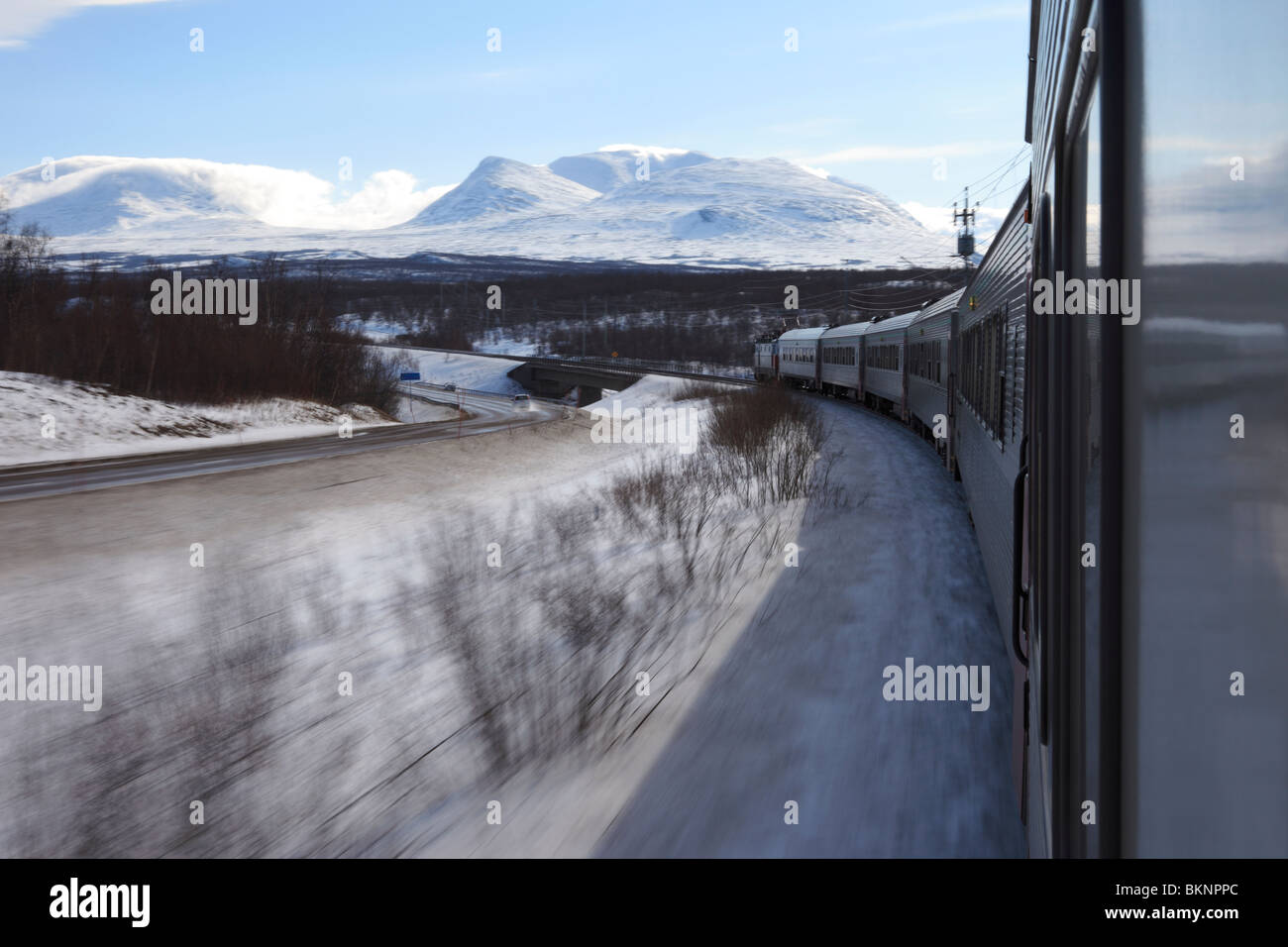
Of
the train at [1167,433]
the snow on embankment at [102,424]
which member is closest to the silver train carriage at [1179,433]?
the train at [1167,433]

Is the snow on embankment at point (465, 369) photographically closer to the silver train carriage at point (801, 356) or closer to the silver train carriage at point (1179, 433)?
the silver train carriage at point (801, 356)

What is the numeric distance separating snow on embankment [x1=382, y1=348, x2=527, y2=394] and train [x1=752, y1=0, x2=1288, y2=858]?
85.6 meters

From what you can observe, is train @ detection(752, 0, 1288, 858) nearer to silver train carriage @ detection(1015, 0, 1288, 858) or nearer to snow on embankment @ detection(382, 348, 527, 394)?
silver train carriage @ detection(1015, 0, 1288, 858)

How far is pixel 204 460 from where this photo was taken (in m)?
26.8

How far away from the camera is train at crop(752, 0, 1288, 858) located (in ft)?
3.25

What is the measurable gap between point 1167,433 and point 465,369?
343 ft

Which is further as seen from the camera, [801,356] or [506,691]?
[801,356]

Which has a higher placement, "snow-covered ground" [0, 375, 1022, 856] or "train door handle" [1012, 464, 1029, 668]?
"train door handle" [1012, 464, 1029, 668]

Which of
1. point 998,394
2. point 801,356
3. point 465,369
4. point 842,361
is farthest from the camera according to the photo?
point 465,369

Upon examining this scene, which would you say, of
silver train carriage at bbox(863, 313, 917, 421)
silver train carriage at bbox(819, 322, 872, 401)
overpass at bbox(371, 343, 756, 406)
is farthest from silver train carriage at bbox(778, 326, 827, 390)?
overpass at bbox(371, 343, 756, 406)

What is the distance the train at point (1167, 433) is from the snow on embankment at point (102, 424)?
27510mm

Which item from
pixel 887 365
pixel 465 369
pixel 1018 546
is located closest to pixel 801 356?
pixel 887 365

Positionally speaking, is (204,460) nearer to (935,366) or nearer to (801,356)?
(935,366)
